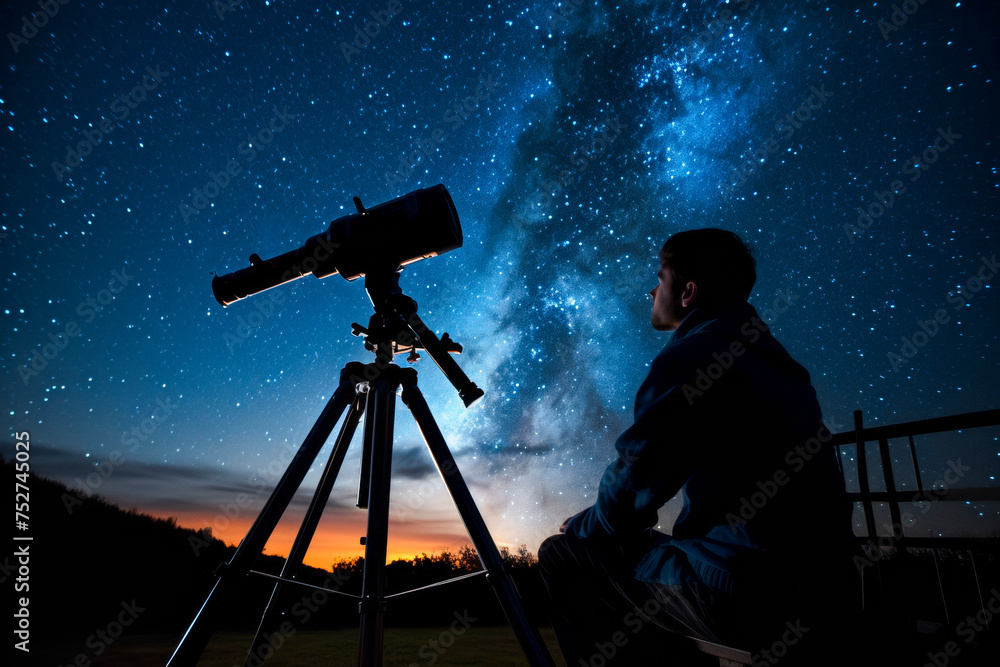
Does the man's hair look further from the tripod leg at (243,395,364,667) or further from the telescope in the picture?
the tripod leg at (243,395,364,667)

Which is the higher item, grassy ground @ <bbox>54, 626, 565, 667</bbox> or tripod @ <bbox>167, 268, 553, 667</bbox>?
tripod @ <bbox>167, 268, 553, 667</bbox>

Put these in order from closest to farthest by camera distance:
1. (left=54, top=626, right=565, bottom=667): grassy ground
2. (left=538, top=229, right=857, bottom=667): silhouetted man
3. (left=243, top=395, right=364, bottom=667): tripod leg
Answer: (left=538, top=229, right=857, bottom=667): silhouetted man
(left=243, top=395, right=364, bottom=667): tripod leg
(left=54, top=626, right=565, bottom=667): grassy ground

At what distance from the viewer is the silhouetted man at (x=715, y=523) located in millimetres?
935

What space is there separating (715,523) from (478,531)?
2.33 ft

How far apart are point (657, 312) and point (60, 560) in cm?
514

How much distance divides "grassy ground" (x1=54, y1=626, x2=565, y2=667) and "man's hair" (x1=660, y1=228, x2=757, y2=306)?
9.05ft

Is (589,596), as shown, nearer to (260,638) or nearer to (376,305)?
(260,638)

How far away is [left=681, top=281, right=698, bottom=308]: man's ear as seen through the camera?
1.57 m

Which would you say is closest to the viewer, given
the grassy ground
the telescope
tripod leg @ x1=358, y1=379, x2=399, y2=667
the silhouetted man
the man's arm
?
the silhouetted man

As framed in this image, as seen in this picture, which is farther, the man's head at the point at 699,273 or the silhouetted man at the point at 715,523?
the man's head at the point at 699,273

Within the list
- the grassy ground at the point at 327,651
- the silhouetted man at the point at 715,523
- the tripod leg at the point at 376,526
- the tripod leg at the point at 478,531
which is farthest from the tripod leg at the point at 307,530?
the grassy ground at the point at 327,651

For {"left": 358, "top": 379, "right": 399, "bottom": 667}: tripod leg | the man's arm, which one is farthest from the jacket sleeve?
{"left": 358, "top": 379, "right": 399, "bottom": 667}: tripod leg

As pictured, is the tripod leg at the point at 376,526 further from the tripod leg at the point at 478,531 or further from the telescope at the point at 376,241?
the telescope at the point at 376,241

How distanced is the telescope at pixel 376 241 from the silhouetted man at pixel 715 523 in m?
1.13
